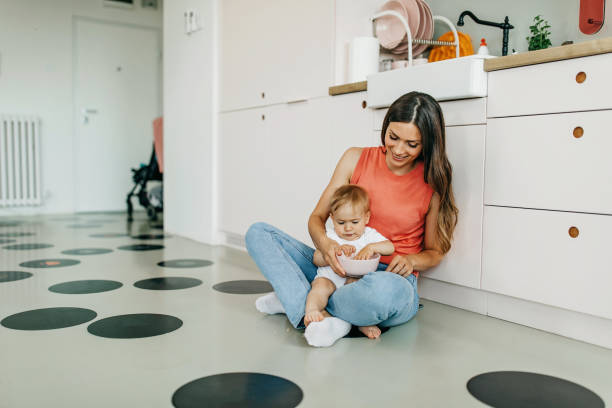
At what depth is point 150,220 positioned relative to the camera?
4344mm

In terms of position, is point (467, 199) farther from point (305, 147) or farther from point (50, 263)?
point (50, 263)

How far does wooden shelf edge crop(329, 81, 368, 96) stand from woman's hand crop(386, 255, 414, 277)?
32.3 inches

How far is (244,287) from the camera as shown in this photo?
2012mm

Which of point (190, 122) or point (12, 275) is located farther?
point (190, 122)

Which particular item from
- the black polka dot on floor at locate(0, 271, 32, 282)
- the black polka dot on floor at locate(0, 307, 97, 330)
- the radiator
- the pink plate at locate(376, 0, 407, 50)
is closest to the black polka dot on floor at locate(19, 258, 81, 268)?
the black polka dot on floor at locate(0, 271, 32, 282)

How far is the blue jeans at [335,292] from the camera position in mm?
1327

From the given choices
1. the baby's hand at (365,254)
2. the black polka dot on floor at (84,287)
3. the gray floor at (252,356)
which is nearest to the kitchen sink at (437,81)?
the baby's hand at (365,254)

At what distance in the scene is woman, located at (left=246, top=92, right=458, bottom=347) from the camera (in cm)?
136

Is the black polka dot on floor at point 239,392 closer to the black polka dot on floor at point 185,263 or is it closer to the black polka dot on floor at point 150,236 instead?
the black polka dot on floor at point 185,263

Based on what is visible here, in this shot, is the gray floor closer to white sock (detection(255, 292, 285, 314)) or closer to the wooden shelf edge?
white sock (detection(255, 292, 285, 314))

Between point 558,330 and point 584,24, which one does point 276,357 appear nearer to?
point 558,330

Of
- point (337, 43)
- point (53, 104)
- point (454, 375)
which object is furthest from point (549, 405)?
point (53, 104)

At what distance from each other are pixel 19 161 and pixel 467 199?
431 cm

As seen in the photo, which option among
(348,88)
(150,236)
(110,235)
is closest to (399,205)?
(348,88)
